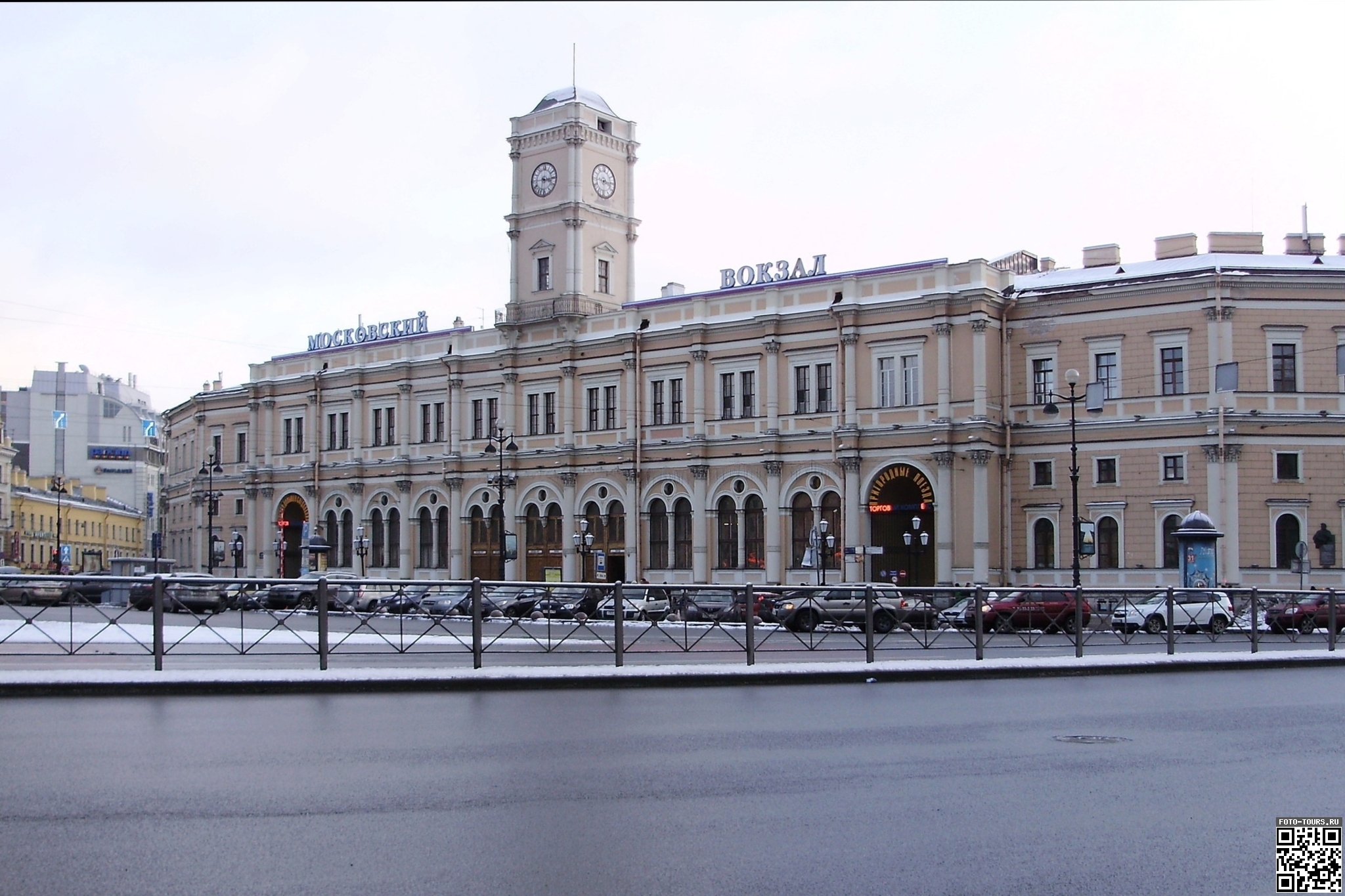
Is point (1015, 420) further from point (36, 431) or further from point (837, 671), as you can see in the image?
point (36, 431)

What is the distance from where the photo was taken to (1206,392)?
48312mm

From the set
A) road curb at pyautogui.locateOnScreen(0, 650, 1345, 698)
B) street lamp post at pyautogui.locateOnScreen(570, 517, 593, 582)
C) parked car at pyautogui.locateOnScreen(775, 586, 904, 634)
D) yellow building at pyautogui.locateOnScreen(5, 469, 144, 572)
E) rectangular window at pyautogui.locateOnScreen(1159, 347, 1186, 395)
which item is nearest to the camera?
road curb at pyautogui.locateOnScreen(0, 650, 1345, 698)

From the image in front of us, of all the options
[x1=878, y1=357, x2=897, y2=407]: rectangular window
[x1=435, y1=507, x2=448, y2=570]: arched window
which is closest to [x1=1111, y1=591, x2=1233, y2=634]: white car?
[x1=878, y1=357, x2=897, y2=407]: rectangular window

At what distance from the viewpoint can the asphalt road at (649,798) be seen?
709 centimetres

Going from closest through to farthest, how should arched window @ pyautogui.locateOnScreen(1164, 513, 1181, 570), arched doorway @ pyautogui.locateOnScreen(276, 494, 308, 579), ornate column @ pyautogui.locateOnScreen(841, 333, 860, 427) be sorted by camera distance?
arched window @ pyautogui.locateOnScreen(1164, 513, 1181, 570) < ornate column @ pyautogui.locateOnScreen(841, 333, 860, 427) < arched doorway @ pyautogui.locateOnScreen(276, 494, 308, 579)

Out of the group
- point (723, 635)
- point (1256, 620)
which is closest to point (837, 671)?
point (723, 635)

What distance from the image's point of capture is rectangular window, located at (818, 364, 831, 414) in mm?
55438

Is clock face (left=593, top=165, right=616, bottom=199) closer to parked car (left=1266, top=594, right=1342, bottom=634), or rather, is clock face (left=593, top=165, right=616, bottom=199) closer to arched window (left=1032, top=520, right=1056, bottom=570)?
arched window (left=1032, top=520, right=1056, bottom=570)

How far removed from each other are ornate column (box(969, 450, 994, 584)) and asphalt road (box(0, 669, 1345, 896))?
3519 cm

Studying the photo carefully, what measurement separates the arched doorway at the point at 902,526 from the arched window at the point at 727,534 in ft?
21.8

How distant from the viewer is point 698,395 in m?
58.9

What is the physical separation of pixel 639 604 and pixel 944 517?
33610mm

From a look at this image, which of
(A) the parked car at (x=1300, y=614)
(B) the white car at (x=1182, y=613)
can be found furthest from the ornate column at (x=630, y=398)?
(B) the white car at (x=1182, y=613)

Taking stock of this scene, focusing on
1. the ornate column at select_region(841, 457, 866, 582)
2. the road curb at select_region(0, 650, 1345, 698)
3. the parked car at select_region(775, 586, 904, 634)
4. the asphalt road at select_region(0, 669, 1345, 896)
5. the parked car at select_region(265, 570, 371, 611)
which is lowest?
the road curb at select_region(0, 650, 1345, 698)
